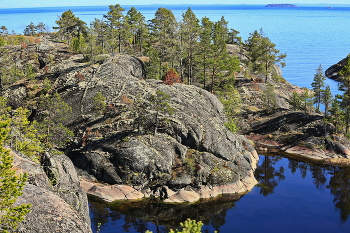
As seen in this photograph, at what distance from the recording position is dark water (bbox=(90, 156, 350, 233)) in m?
38.2

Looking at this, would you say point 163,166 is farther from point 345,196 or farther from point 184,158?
point 345,196

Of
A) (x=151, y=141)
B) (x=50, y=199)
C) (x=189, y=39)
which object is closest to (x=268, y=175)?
(x=151, y=141)

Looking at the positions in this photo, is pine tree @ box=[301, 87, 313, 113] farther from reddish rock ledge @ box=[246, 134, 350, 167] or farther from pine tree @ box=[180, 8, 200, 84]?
pine tree @ box=[180, 8, 200, 84]

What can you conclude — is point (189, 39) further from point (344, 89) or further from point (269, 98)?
point (344, 89)

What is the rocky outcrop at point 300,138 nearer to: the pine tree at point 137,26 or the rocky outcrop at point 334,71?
the pine tree at point 137,26

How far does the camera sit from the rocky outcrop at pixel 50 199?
78.0 feet

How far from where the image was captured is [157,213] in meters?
40.4

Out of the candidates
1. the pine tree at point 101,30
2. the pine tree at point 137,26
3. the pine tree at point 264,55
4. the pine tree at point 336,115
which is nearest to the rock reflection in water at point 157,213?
the pine tree at point 336,115

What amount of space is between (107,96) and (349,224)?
130ft

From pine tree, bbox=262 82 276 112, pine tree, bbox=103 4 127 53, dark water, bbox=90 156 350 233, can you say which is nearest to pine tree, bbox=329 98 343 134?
pine tree, bbox=262 82 276 112

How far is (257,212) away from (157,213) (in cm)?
1269

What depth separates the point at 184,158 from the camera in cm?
4784

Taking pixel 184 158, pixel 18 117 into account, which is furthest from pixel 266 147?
pixel 18 117

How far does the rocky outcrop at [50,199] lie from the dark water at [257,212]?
6832 mm
